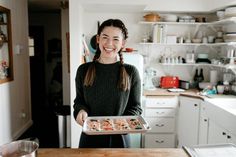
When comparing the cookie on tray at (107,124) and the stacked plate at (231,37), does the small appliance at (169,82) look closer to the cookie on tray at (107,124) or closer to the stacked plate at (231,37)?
the stacked plate at (231,37)

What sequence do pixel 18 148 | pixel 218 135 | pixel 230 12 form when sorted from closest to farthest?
pixel 18 148, pixel 218 135, pixel 230 12

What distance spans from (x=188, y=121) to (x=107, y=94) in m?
2.06

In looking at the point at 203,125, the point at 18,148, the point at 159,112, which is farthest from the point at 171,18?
the point at 18,148

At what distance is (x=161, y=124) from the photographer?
130 inches

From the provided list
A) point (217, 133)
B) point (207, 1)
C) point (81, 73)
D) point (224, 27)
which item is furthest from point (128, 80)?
point (224, 27)

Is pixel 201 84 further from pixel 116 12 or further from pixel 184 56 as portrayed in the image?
pixel 116 12

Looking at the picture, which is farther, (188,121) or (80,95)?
(188,121)

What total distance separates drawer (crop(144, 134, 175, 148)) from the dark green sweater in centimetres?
198

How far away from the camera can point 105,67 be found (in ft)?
4.89

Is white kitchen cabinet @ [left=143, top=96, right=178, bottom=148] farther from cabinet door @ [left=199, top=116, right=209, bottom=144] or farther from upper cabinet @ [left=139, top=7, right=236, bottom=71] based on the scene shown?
upper cabinet @ [left=139, top=7, right=236, bottom=71]

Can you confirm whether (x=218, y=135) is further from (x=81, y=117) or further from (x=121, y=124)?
(x=81, y=117)

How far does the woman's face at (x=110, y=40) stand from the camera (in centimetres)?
138

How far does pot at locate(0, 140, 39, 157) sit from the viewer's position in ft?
3.23

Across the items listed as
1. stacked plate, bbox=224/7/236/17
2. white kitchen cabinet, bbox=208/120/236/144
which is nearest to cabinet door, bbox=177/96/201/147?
white kitchen cabinet, bbox=208/120/236/144
